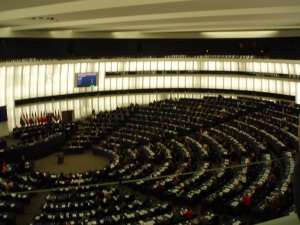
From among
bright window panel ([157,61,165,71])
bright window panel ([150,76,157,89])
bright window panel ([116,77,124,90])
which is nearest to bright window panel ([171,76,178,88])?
bright window panel ([157,61,165,71])

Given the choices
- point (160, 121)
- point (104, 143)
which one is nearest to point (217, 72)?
point (160, 121)

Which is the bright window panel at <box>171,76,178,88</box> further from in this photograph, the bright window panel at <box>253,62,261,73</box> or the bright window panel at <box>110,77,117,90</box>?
the bright window panel at <box>253,62,261,73</box>

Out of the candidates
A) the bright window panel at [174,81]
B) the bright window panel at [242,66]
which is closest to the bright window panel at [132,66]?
the bright window panel at [174,81]

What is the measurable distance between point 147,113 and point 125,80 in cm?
818

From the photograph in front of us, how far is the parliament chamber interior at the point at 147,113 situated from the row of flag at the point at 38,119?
118mm

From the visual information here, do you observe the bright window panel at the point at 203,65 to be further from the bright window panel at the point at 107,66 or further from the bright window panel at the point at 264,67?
the bright window panel at the point at 107,66

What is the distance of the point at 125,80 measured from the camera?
135ft

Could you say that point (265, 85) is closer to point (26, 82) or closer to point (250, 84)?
point (250, 84)

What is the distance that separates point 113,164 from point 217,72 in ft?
70.1

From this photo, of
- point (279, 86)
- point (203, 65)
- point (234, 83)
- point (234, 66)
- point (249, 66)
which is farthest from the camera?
point (203, 65)

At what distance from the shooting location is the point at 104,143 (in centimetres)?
2747

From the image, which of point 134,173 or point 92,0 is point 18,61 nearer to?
point 134,173

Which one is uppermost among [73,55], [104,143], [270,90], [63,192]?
[73,55]

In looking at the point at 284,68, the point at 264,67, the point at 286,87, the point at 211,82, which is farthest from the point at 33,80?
the point at 286,87
